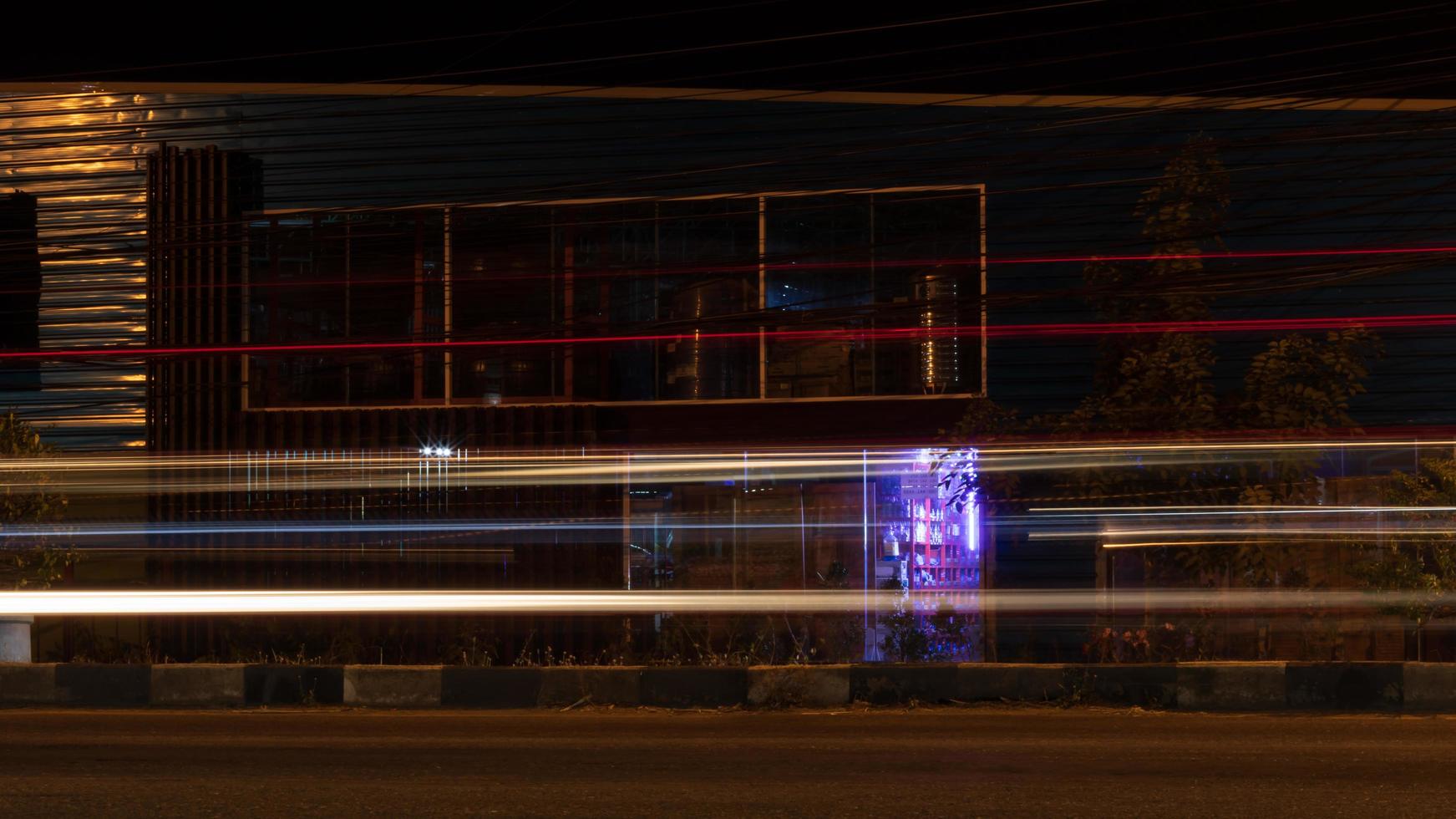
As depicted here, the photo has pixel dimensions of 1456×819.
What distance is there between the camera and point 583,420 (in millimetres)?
12281

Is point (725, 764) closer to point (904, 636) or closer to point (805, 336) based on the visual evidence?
point (904, 636)

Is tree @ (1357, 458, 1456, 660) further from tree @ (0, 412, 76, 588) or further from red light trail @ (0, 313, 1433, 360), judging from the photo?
tree @ (0, 412, 76, 588)

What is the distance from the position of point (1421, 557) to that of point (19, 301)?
43.2ft

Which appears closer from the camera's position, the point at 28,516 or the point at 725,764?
the point at 725,764

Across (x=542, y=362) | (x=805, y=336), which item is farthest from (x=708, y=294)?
(x=542, y=362)

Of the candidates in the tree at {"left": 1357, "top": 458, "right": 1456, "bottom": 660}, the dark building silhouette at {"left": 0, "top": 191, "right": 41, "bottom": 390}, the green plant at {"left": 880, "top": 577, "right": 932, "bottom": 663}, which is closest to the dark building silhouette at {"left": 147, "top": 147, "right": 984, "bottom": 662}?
the green plant at {"left": 880, "top": 577, "right": 932, "bottom": 663}

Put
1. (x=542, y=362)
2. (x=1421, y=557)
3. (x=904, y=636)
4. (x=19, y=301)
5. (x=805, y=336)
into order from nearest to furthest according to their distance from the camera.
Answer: (x=1421, y=557) → (x=904, y=636) → (x=805, y=336) → (x=542, y=362) → (x=19, y=301)

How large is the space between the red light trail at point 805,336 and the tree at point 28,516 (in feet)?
4.89

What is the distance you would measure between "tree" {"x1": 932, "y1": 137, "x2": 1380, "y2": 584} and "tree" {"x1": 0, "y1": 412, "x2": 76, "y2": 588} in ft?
23.4

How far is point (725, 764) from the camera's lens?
621 centimetres

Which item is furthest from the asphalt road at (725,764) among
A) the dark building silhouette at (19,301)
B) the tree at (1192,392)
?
the dark building silhouette at (19,301)

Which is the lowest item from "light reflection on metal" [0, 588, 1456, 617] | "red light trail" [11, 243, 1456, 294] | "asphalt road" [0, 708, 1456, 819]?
"asphalt road" [0, 708, 1456, 819]

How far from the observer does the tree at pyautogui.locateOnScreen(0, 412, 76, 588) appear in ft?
33.5

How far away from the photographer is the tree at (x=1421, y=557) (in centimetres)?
877
